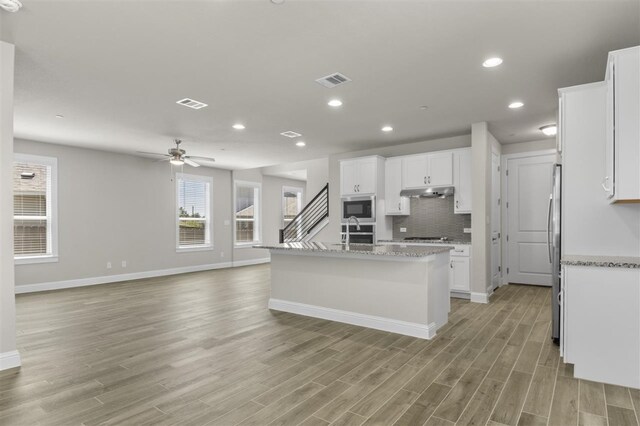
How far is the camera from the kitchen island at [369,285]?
3.73 meters

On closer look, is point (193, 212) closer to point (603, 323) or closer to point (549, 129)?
point (549, 129)

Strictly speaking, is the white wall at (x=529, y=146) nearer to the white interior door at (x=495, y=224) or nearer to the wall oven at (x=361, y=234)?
the white interior door at (x=495, y=224)

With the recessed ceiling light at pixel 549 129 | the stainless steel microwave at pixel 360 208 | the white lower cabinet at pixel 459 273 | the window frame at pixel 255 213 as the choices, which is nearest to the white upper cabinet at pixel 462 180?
the white lower cabinet at pixel 459 273

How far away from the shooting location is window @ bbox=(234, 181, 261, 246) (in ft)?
33.5

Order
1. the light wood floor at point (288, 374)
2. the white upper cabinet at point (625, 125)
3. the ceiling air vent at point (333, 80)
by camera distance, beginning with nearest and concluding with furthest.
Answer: the light wood floor at point (288, 374)
the white upper cabinet at point (625, 125)
the ceiling air vent at point (333, 80)

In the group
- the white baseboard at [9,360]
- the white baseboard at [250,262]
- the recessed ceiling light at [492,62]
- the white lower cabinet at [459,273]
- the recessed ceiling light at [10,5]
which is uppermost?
the recessed ceiling light at [10,5]

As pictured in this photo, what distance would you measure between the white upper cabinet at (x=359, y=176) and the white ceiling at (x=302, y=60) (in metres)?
1.04

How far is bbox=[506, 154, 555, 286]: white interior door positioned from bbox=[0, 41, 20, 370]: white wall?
728 centimetres

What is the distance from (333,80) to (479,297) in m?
3.87

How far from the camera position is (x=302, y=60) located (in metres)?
3.25

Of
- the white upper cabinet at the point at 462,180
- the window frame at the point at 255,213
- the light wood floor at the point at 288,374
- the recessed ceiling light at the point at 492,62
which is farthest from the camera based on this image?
the window frame at the point at 255,213

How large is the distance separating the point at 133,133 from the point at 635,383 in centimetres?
691

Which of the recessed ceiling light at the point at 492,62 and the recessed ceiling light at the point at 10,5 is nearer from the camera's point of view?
the recessed ceiling light at the point at 10,5

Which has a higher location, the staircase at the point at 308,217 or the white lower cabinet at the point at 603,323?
the staircase at the point at 308,217
